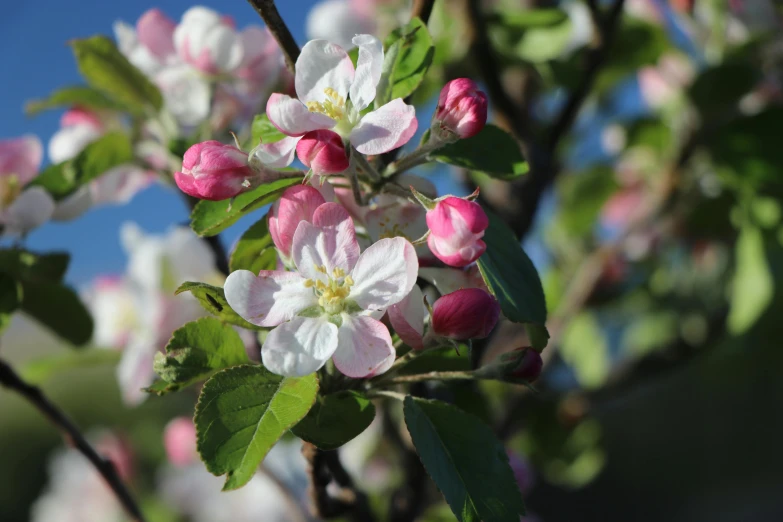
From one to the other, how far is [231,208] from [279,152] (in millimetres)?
50

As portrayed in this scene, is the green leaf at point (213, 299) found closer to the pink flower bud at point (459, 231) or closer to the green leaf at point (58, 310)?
the pink flower bud at point (459, 231)

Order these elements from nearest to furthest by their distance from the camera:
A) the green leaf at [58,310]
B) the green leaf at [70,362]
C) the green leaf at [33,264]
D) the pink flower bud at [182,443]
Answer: the green leaf at [33,264] → the green leaf at [58,310] → the green leaf at [70,362] → the pink flower bud at [182,443]

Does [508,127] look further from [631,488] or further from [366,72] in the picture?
[631,488]

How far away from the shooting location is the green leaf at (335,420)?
0.47 meters

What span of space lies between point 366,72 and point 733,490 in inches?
187

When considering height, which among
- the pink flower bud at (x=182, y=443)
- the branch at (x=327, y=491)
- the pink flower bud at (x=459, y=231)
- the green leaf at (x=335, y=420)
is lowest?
the pink flower bud at (x=182, y=443)

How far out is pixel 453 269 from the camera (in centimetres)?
54

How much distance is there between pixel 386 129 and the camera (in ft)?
1.56

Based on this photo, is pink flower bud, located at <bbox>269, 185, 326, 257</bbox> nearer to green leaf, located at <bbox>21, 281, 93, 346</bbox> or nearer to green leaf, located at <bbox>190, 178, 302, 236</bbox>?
green leaf, located at <bbox>190, 178, 302, 236</bbox>

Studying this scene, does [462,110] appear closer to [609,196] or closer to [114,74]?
[114,74]

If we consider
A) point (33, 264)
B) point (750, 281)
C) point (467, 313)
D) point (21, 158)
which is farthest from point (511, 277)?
point (750, 281)

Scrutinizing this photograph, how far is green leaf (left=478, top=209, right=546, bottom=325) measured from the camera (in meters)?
0.47

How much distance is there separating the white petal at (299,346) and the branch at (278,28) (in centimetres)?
19

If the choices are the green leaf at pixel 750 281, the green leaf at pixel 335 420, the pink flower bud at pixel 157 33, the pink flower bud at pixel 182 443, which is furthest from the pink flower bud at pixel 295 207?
the green leaf at pixel 750 281
